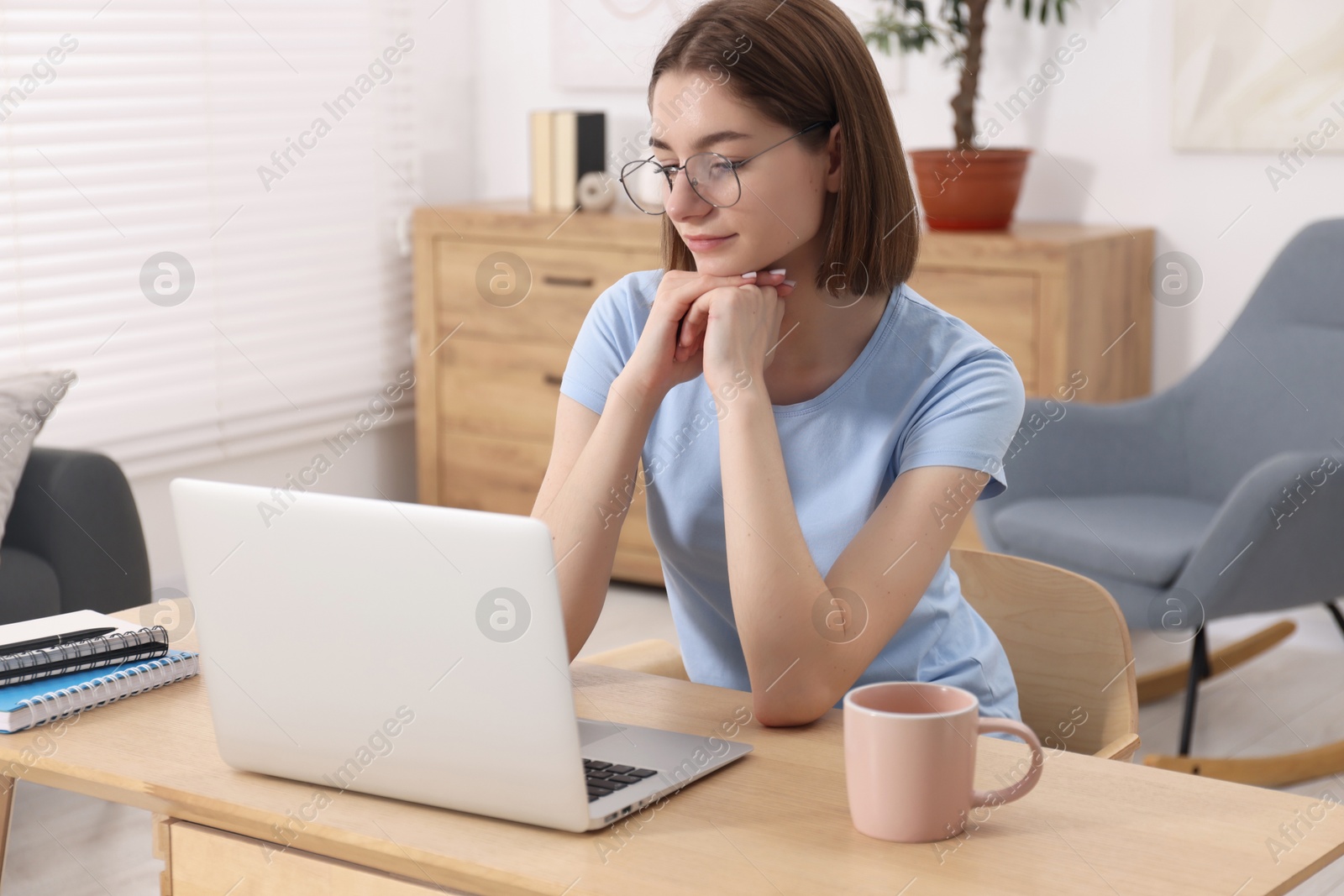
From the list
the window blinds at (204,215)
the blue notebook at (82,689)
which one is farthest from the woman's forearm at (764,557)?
the window blinds at (204,215)

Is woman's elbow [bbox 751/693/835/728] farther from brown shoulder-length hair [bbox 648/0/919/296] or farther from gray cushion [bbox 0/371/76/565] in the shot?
gray cushion [bbox 0/371/76/565]

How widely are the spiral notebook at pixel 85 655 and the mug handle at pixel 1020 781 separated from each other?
2.49 ft

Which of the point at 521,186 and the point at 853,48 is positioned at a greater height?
the point at 853,48

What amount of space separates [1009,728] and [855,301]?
68cm

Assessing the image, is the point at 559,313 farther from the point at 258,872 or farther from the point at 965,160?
the point at 258,872

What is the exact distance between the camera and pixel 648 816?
1.00 metres

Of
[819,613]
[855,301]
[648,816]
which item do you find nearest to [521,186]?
[855,301]

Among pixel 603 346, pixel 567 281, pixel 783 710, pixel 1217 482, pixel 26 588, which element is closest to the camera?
pixel 783 710

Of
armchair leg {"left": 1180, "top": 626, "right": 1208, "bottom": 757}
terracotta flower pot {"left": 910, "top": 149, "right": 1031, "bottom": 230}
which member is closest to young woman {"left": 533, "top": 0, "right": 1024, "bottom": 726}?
armchair leg {"left": 1180, "top": 626, "right": 1208, "bottom": 757}

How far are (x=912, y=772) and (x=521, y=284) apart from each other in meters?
3.21

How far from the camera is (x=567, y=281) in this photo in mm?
3979

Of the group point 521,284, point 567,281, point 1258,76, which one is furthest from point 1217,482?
point 521,284

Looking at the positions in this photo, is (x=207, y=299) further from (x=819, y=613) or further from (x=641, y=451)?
(x=819, y=613)

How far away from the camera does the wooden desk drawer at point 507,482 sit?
405 centimetres
